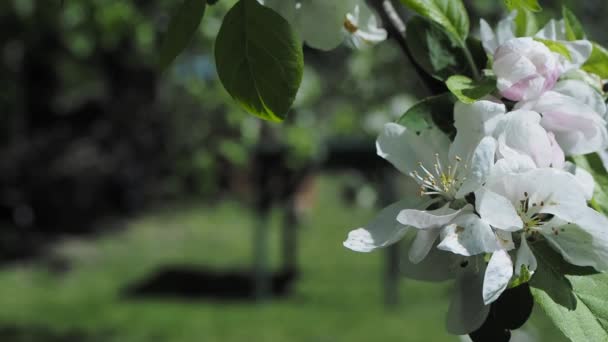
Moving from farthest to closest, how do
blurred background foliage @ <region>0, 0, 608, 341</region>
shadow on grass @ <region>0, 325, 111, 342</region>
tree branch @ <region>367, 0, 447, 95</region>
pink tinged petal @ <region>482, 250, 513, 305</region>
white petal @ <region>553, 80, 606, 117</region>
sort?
shadow on grass @ <region>0, 325, 111, 342</region>
blurred background foliage @ <region>0, 0, 608, 341</region>
tree branch @ <region>367, 0, 447, 95</region>
white petal @ <region>553, 80, 606, 117</region>
pink tinged petal @ <region>482, 250, 513, 305</region>

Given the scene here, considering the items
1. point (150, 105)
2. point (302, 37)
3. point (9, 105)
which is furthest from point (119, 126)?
point (302, 37)

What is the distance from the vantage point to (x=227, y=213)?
9891 mm

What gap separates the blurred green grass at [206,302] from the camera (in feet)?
16.9

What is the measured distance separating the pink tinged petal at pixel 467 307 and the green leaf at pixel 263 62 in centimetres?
21

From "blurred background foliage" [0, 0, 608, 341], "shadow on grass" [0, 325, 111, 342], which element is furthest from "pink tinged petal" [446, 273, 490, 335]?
"shadow on grass" [0, 325, 111, 342]

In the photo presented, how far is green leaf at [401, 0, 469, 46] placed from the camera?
2.43ft

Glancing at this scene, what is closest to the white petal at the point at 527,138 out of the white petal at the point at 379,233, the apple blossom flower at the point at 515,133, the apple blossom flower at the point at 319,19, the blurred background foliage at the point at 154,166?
the apple blossom flower at the point at 515,133

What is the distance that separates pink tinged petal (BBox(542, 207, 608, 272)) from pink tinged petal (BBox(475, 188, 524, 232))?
0.04m

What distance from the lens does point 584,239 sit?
621 mm

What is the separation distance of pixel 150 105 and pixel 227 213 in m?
1.94

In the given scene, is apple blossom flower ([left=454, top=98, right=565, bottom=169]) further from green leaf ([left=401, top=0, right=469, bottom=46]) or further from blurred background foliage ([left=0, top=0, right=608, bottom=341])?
blurred background foliage ([left=0, top=0, right=608, bottom=341])

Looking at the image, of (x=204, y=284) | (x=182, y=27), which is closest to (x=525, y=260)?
(x=182, y=27)

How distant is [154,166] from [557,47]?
8820mm

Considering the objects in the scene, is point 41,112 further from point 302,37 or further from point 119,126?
point 302,37
